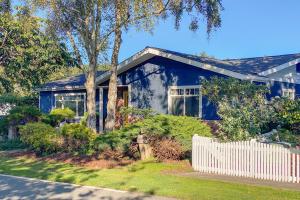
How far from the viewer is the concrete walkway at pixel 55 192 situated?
8.95 m

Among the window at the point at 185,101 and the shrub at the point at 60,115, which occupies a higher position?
the window at the point at 185,101

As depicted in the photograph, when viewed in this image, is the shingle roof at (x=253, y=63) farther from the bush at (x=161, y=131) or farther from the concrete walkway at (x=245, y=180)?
the concrete walkway at (x=245, y=180)

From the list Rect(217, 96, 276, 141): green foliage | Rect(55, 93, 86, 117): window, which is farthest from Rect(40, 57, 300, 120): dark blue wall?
Rect(217, 96, 276, 141): green foliage

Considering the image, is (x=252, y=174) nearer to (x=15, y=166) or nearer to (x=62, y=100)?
(x=15, y=166)

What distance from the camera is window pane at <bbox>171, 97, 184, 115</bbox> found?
21656 millimetres

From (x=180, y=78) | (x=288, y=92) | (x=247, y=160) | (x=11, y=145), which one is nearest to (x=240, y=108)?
(x=247, y=160)

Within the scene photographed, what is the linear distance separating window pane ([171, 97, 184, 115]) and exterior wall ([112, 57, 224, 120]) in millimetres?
449

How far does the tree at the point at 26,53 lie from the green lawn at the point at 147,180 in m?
12.6

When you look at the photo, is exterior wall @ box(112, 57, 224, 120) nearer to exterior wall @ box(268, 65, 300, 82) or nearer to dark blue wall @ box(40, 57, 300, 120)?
dark blue wall @ box(40, 57, 300, 120)

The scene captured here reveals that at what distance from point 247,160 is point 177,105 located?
10772mm

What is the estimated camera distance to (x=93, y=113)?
2020cm

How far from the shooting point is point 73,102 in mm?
27609

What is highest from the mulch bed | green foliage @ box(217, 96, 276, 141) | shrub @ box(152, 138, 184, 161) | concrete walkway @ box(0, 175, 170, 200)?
green foliage @ box(217, 96, 276, 141)

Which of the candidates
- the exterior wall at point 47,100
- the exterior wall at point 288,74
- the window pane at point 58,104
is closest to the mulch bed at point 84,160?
the exterior wall at point 288,74
